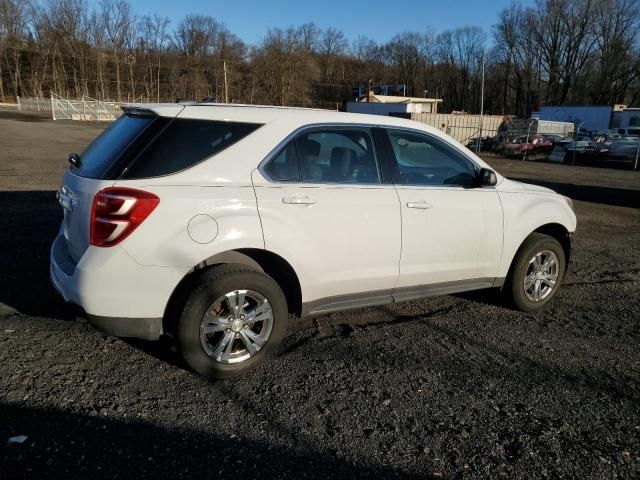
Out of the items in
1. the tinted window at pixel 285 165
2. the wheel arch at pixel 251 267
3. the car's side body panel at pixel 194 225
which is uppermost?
the tinted window at pixel 285 165

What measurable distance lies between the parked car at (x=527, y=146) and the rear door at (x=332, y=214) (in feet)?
92.7

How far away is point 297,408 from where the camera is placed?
3.16 m

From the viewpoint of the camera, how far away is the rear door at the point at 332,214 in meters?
3.47

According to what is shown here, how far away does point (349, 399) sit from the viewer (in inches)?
129

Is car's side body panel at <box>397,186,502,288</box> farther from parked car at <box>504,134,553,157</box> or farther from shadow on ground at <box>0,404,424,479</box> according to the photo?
parked car at <box>504,134,553,157</box>

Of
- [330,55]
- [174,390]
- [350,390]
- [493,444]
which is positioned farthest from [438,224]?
[330,55]

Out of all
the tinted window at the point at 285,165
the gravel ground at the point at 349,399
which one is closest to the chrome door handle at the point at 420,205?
the tinted window at the point at 285,165

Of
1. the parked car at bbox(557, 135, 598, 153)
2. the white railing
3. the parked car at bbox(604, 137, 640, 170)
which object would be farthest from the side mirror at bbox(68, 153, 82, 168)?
the white railing

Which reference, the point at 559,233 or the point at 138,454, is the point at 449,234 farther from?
the point at 138,454

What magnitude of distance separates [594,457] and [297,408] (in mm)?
1664

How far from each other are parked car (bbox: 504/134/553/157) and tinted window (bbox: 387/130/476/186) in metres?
27.5

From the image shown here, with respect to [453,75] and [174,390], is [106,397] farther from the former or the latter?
[453,75]

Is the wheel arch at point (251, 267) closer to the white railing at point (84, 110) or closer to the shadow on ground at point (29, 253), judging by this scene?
the shadow on ground at point (29, 253)

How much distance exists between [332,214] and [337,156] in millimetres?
506
